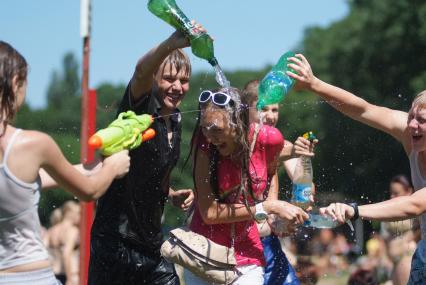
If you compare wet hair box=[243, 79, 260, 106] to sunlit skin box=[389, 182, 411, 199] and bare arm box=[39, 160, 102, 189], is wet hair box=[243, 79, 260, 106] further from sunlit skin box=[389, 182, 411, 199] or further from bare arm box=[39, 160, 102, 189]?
sunlit skin box=[389, 182, 411, 199]

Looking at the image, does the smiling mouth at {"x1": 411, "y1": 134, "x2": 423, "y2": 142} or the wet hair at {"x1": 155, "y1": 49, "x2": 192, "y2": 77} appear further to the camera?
the wet hair at {"x1": 155, "y1": 49, "x2": 192, "y2": 77}

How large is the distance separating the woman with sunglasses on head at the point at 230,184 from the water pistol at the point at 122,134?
0.54m

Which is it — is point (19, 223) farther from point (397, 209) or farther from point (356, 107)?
point (356, 107)

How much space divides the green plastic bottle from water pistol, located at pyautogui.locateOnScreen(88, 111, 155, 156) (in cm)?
62

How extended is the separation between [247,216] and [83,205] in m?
3.62

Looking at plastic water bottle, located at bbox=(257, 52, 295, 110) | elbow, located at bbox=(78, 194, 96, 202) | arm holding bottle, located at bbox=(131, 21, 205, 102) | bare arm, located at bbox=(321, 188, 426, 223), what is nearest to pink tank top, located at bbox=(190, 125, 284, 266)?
plastic water bottle, located at bbox=(257, 52, 295, 110)

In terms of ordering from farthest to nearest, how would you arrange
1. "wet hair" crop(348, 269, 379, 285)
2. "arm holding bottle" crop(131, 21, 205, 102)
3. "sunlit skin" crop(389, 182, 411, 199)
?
1. "wet hair" crop(348, 269, 379, 285)
2. "sunlit skin" crop(389, 182, 411, 199)
3. "arm holding bottle" crop(131, 21, 205, 102)

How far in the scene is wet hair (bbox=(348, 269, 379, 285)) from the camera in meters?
10.4

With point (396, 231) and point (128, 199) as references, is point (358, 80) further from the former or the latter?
point (128, 199)

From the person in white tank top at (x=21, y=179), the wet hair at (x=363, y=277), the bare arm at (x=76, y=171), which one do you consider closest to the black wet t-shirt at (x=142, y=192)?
the bare arm at (x=76, y=171)

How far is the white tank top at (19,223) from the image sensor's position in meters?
4.16

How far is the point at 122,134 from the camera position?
15.5ft

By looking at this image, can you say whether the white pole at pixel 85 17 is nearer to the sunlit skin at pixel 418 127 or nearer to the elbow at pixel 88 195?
the sunlit skin at pixel 418 127

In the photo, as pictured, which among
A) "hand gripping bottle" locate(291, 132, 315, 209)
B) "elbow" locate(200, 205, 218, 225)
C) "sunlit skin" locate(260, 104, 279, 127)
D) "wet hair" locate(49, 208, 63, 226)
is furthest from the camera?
"wet hair" locate(49, 208, 63, 226)
